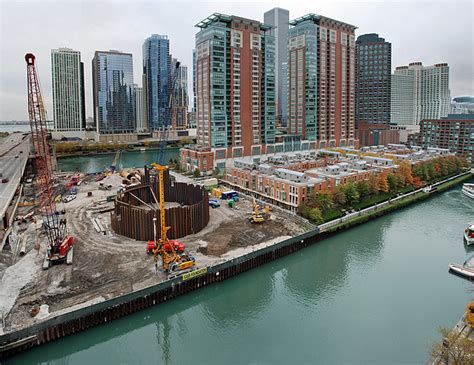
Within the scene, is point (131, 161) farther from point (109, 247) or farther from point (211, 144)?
point (109, 247)

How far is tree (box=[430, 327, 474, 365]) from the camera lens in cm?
1389

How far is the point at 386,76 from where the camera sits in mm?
91875

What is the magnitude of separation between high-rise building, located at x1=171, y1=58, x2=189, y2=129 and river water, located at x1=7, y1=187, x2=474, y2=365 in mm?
104358

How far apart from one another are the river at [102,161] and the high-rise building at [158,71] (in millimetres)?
37932

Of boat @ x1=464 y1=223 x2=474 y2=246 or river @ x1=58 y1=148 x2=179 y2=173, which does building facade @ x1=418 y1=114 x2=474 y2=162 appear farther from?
river @ x1=58 y1=148 x2=179 y2=173

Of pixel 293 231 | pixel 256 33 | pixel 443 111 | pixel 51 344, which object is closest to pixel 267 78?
pixel 256 33

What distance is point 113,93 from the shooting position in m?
127

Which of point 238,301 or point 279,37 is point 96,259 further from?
point 279,37

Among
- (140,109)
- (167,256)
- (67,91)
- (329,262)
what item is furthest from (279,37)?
(167,256)

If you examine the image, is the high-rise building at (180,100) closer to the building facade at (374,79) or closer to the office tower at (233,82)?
the building facade at (374,79)

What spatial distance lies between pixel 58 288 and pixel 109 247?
581 cm

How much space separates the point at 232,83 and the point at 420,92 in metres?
91.4

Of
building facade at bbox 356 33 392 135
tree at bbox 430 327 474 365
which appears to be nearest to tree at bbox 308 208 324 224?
tree at bbox 430 327 474 365

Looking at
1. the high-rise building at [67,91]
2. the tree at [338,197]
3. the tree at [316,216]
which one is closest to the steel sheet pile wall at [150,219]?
the tree at [316,216]
